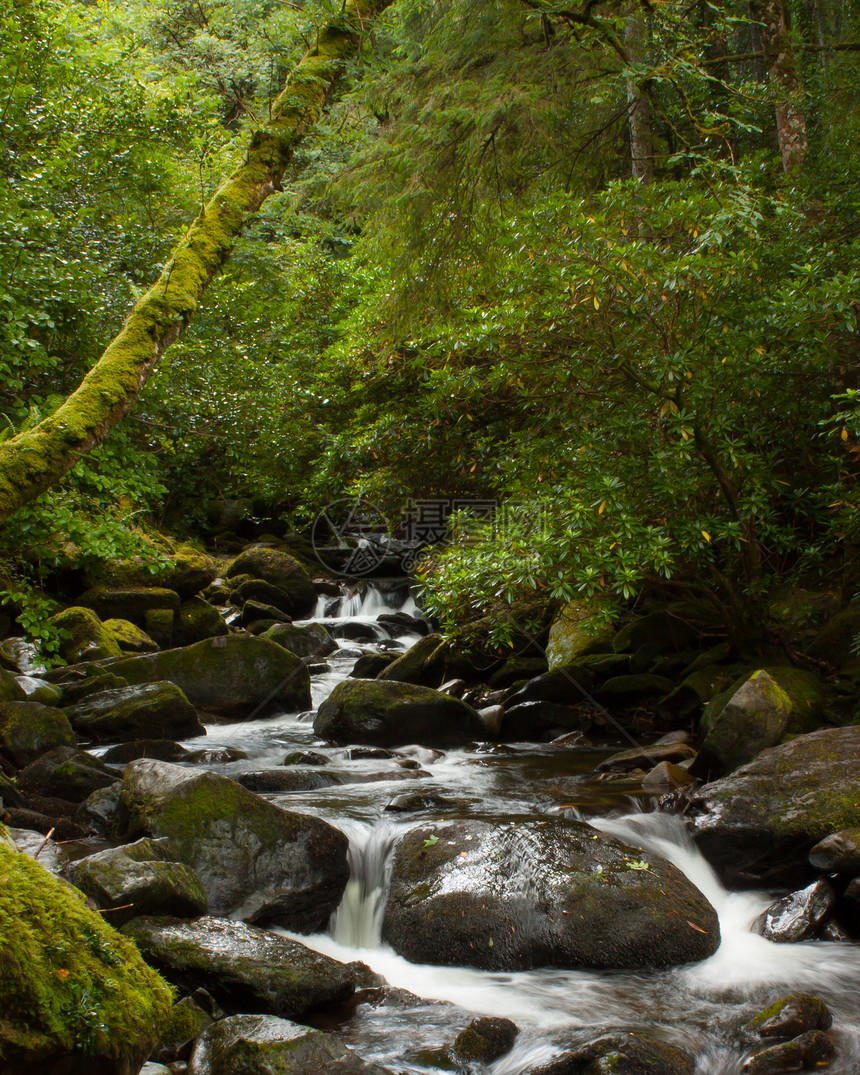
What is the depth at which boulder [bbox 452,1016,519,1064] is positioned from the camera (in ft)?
12.7

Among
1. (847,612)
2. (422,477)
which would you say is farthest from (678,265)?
(422,477)

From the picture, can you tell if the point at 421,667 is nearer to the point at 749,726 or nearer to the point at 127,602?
the point at 127,602

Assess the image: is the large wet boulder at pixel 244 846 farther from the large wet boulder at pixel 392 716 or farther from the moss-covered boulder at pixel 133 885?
the large wet boulder at pixel 392 716

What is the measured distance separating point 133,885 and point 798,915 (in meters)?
3.97

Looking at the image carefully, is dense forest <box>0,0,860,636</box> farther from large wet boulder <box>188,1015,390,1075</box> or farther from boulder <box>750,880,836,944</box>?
large wet boulder <box>188,1015,390,1075</box>

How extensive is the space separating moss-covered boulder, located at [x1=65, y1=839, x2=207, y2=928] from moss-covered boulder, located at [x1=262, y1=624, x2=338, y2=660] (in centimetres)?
822

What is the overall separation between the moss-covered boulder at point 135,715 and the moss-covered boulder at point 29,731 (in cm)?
78

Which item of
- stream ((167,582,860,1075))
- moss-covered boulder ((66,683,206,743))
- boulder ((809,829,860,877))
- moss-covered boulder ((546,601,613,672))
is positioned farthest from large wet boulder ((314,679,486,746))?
boulder ((809,829,860,877))

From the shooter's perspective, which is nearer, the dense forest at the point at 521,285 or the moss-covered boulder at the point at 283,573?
the dense forest at the point at 521,285

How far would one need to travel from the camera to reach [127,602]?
1344 centimetres

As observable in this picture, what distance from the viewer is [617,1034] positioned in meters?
3.74

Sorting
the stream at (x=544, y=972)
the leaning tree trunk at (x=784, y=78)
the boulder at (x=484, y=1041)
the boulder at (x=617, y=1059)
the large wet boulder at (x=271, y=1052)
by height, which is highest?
the leaning tree trunk at (x=784, y=78)

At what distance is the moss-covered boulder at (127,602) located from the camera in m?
13.3

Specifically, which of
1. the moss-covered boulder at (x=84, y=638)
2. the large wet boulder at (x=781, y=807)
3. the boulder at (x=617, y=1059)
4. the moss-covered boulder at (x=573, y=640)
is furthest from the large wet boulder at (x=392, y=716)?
the boulder at (x=617, y=1059)
